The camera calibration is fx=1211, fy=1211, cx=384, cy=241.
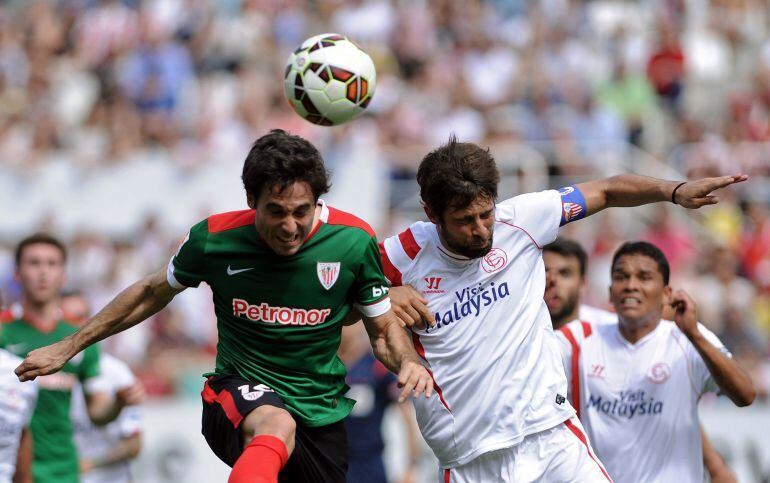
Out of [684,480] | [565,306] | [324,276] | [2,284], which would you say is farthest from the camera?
[2,284]

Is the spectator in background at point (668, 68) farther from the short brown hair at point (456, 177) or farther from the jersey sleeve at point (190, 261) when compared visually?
the jersey sleeve at point (190, 261)

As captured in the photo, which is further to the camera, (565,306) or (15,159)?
(15,159)

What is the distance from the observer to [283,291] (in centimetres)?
641

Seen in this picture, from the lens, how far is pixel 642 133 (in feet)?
55.2

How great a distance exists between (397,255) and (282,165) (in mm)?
1063

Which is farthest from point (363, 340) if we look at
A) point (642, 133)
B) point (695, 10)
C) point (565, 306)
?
point (695, 10)

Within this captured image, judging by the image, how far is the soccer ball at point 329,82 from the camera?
301 inches

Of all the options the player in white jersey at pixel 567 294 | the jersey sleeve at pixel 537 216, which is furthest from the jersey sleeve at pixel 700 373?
the jersey sleeve at pixel 537 216

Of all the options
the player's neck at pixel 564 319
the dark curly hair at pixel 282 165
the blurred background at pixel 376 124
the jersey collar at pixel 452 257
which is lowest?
the player's neck at pixel 564 319

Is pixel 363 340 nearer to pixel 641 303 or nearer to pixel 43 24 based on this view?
pixel 641 303

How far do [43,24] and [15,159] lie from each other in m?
3.66

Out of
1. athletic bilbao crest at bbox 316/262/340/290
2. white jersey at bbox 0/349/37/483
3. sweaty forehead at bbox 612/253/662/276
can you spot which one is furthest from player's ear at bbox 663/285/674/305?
white jersey at bbox 0/349/37/483

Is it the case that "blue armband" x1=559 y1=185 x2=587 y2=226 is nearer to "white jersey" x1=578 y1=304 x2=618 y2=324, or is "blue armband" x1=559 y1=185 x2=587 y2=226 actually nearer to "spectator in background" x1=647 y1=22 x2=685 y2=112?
"white jersey" x1=578 y1=304 x2=618 y2=324

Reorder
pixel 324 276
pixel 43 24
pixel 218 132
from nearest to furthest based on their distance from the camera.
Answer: pixel 324 276, pixel 218 132, pixel 43 24
